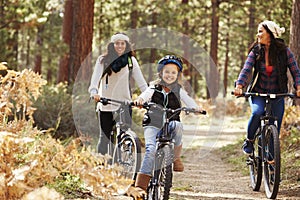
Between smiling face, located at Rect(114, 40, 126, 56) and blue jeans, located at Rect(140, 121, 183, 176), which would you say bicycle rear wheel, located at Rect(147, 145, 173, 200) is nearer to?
blue jeans, located at Rect(140, 121, 183, 176)

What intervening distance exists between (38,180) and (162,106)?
2.06 m

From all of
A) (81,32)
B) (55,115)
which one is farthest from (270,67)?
(81,32)

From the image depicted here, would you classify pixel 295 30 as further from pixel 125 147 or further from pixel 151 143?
pixel 151 143

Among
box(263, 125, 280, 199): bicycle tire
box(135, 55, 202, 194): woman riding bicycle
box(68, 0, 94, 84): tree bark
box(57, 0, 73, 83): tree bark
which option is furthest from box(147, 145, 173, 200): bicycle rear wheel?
box(57, 0, 73, 83): tree bark

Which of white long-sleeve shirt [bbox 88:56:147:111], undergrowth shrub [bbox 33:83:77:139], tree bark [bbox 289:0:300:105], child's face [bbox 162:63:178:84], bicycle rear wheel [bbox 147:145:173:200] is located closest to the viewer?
bicycle rear wheel [bbox 147:145:173:200]

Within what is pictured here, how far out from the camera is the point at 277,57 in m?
7.21

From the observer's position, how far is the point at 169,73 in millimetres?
6289

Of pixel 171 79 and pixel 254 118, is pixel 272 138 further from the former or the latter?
pixel 171 79

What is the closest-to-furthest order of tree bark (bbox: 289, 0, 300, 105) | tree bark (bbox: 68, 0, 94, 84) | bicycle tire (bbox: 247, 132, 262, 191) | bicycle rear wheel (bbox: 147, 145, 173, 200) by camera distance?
bicycle rear wheel (bbox: 147, 145, 173, 200)
bicycle tire (bbox: 247, 132, 262, 191)
tree bark (bbox: 289, 0, 300, 105)
tree bark (bbox: 68, 0, 94, 84)

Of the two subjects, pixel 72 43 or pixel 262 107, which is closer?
pixel 262 107

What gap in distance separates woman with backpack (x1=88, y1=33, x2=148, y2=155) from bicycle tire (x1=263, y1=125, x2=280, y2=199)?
178 centimetres

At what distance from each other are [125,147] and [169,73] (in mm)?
1362

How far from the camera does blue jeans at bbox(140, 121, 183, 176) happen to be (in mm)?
5895

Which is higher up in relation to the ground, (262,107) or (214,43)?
(214,43)
